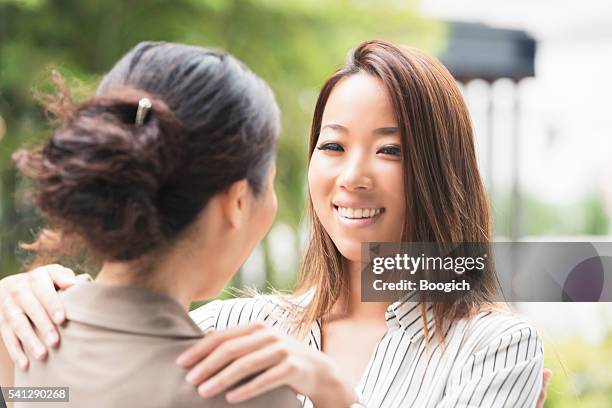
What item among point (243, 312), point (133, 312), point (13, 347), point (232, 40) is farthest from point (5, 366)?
point (232, 40)

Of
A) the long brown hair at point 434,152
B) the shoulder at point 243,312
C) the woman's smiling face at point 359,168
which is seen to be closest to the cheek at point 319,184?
the woman's smiling face at point 359,168

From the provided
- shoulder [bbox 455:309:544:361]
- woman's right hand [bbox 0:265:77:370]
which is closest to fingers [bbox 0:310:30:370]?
woman's right hand [bbox 0:265:77:370]

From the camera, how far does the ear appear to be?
0.85 m

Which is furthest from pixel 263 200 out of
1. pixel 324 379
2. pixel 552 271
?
pixel 552 271

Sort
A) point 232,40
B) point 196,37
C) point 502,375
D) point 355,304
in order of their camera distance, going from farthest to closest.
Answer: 1. point 232,40
2. point 196,37
3. point 355,304
4. point 502,375

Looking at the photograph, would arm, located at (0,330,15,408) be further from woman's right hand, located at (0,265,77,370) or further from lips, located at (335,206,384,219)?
lips, located at (335,206,384,219)

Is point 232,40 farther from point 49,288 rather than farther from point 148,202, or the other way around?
point 148,202

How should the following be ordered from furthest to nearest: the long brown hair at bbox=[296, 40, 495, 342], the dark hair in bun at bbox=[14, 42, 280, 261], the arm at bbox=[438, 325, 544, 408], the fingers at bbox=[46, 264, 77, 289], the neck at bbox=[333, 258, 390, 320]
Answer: the neck at bbox=[333, 258, 390, 320]
the long brown hair at bbox=[296, 40, 495, 342]
the arm at bbox=[438, 325, 544, 408]
the fingers at bbox=[46, 264, 77, 289]
the dark hair in bun at bbox=[14, 42, 280, 261]

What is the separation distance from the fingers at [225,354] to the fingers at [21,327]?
0.18m

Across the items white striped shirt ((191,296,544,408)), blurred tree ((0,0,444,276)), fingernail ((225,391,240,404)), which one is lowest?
white striped shirt ((191,296,544,408))

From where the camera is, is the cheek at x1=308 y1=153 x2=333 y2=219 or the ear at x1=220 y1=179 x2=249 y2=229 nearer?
the ear at x1=220 y1=179 x2=249 y2=229

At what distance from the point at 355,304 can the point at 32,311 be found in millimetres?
620

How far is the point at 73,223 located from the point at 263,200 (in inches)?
8.2

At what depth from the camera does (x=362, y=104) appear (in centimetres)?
124
